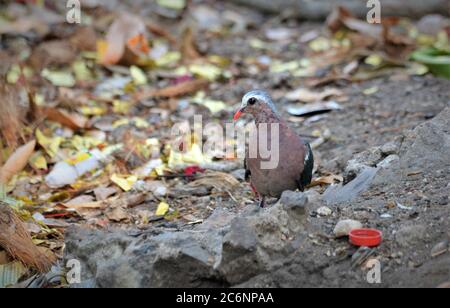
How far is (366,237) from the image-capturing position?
3318 mm

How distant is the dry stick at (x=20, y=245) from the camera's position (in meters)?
3.93

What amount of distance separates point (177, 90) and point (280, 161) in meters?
2.93

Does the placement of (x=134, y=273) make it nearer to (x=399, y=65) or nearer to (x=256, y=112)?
(x=256, y=112)

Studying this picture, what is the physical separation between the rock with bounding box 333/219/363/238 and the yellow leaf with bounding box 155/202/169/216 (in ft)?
5.23

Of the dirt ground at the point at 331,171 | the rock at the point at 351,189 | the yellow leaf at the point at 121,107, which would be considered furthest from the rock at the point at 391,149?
the yellow leaf at the point at 121,107

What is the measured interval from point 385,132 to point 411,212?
81.4 inches

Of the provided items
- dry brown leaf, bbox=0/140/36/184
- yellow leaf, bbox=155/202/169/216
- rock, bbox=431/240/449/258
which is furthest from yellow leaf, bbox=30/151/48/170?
rock, bbox=431/240/449/258

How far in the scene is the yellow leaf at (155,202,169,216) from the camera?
472cm

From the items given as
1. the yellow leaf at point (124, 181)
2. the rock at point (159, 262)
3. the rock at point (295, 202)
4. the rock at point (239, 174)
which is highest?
the rock at point (295, 202)

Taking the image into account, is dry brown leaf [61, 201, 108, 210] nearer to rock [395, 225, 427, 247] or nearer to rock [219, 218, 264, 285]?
rock [219, 218, 264, 285]

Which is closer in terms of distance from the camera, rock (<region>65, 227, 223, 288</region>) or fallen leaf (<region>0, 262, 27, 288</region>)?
rock (<region>65, 227, 223, 288</region>)

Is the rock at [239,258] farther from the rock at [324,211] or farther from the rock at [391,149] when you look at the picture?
the rock at [391,149]

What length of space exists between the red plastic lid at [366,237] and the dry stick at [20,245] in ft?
5.86

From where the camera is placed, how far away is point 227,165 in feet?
18.0
